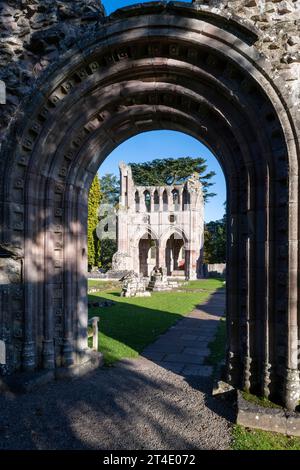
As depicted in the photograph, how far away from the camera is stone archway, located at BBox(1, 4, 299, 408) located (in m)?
4.37

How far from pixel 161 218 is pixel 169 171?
46.0 ft

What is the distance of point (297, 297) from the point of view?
4211 mm

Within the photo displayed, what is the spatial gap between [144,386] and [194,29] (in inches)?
208

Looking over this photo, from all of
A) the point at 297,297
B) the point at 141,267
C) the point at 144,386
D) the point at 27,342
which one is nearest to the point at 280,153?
the point at 297,297

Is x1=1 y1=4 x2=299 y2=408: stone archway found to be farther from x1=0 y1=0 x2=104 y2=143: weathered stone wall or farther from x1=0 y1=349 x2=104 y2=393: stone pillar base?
x1=0 y1=0 x2=104 y2=143: weathered stone wall

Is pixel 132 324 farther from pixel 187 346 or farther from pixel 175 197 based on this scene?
pixel 175 197

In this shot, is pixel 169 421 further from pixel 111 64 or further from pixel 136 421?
pixel 111 64

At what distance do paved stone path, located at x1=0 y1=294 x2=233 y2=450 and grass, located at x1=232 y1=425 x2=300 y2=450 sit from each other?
0.12 metres

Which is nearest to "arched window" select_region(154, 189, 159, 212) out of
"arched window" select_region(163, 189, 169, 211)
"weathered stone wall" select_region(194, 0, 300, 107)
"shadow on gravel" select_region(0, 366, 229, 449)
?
"arched window" select_region(163, 189, 169, 211)

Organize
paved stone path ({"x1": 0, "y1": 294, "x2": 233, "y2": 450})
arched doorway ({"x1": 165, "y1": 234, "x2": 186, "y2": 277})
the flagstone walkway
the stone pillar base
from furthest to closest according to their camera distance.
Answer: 1. arched doorway ({"x1": 165, "y1": 234, "x2": 186, "y2": 277})
2. the flagstone walkway
3. the stone pillar base
4. paved stone path ({"x1": 0, "y1": 294, "x2": 233, "y2": 450})

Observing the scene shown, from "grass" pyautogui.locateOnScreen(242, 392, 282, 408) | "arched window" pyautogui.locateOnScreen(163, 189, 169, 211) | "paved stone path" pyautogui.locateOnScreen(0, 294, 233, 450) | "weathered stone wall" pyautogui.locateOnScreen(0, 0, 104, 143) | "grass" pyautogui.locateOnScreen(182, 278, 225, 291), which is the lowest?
"grass" pyautogui.locateOnScreen(182, 278, 225, 291)

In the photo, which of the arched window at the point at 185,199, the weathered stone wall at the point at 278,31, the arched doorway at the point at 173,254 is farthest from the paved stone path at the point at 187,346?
the arched doorway at the point at 173,254

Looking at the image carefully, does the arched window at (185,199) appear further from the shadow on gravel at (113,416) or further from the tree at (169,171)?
the shadow on gravel at (113,416)

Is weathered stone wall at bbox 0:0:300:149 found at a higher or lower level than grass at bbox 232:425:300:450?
higher
